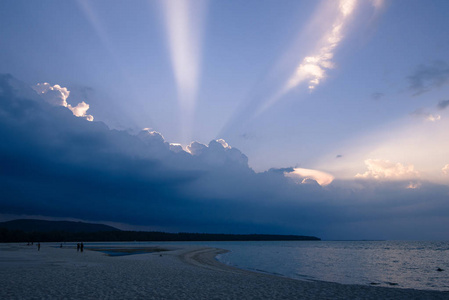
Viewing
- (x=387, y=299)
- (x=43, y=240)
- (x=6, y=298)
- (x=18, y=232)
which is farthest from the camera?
(x=43, y=240)

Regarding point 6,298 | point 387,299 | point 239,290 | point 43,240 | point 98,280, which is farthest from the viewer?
point 43,240

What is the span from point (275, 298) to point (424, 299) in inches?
374

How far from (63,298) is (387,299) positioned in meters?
17.7

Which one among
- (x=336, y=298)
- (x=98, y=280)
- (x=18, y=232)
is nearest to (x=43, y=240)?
(x=18, y=232)

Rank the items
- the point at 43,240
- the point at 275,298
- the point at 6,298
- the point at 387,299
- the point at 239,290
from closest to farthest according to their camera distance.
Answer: the point at 6,298 < the point at 275,298 < the point at 387,299 < the point at 239,290 < the point at 43,240

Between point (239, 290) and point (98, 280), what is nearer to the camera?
point (239, 290)

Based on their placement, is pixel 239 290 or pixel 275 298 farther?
pixel 239 290

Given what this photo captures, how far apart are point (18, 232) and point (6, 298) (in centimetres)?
19351

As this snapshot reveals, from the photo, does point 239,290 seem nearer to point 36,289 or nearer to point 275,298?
point 275,298

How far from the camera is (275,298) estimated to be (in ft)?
A: 53.9

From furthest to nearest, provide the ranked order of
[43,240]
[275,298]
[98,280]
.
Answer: [43,240]
[98,280]
[275,298]

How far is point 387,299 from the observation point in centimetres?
1773

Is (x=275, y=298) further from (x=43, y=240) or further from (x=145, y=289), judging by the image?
(x=43, y=240)

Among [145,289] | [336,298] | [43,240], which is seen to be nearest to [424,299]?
[336,298]
